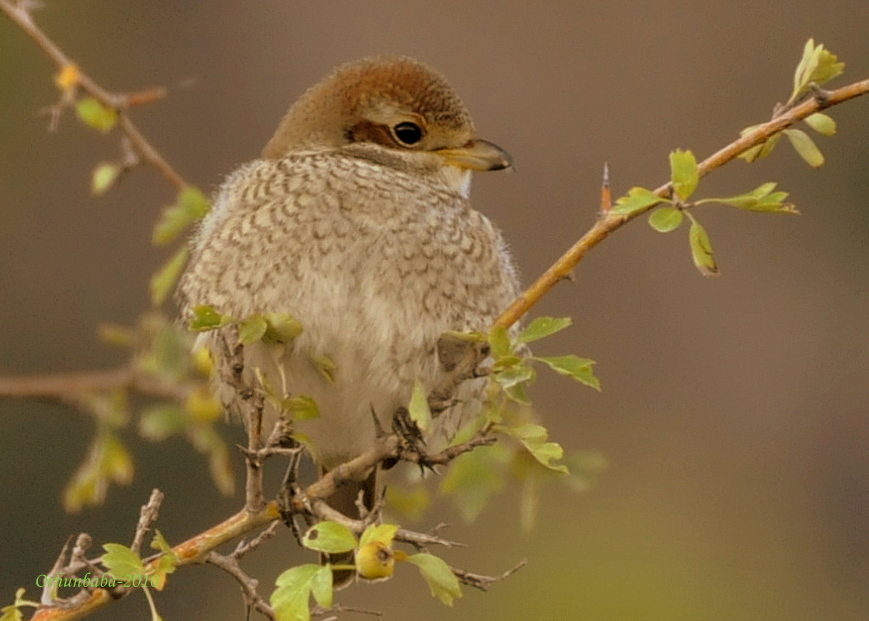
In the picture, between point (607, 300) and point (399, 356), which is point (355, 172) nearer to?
point (399, 356)

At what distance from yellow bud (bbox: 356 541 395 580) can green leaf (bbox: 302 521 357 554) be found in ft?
0.07

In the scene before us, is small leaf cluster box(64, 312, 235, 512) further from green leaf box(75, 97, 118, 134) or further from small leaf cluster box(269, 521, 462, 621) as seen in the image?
small leaf cluster box(269, 521, 462, 621)

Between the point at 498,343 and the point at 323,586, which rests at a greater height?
the point at 498,343

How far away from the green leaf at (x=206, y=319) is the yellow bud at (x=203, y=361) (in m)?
0.82

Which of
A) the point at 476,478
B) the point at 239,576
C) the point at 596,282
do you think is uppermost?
the point at 239,576

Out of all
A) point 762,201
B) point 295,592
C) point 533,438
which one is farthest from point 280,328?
point 762,201

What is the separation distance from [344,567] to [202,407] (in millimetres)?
1271

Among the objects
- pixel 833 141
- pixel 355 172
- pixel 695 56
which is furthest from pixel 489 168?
pixel 833 141

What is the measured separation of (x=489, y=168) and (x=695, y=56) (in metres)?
7.84

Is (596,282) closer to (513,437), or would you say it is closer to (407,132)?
(407,132)

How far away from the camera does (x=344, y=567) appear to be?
81.8 inches

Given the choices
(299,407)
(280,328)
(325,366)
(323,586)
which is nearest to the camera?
(323,586)

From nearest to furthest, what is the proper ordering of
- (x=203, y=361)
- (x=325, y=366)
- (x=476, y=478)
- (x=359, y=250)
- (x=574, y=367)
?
(x=574, y=367), (x=325, y=366), (x=359, y=250), (x=476, y=478), (x=203, y=361)

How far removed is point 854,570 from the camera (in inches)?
456
